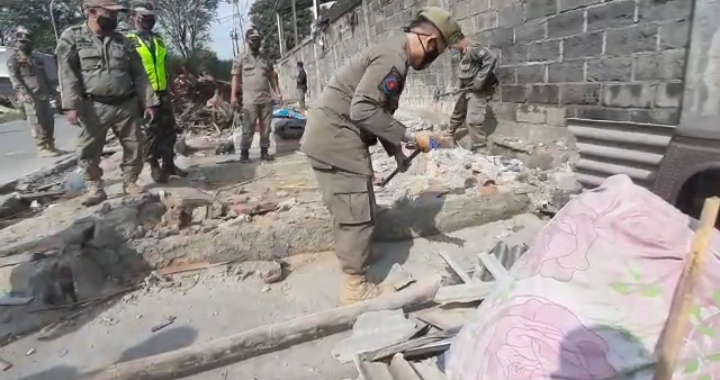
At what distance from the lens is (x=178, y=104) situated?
11.7 metres

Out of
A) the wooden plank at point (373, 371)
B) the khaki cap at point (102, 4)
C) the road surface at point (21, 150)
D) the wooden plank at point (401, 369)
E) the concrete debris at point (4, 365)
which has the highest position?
the khaki cap at point (102, 4)

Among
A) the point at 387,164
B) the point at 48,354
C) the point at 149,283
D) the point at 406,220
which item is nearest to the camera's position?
the point at 48,354

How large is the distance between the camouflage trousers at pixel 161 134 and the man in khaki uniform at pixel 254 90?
1128mm

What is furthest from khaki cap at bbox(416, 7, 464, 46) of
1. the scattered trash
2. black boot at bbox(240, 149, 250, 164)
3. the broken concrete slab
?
black boot at bbox(240, 149, 250, 164)

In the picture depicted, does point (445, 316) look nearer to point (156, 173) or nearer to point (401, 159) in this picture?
point (401, 159)

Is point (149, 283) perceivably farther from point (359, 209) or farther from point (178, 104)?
point (178, 104)

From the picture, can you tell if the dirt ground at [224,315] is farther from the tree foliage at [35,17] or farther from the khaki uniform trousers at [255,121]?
the tree foliage at [35,17]

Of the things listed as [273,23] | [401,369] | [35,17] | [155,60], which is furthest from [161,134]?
[35,17]

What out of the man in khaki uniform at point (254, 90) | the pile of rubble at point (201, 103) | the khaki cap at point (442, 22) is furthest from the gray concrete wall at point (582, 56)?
the pile of rubble at point (201, 103)

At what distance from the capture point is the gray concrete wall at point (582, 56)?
10.9ft

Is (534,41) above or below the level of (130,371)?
above

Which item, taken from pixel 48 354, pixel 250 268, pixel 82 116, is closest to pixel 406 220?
pixel 250 268

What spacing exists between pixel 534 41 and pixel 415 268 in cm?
278

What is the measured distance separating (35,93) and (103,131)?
196 inches
